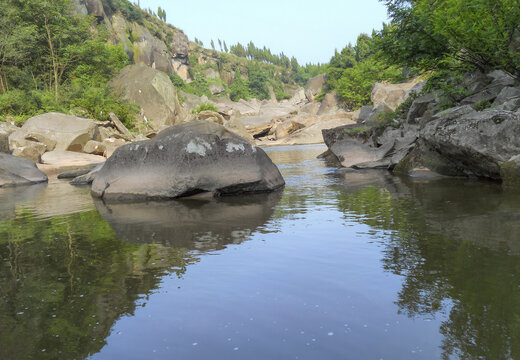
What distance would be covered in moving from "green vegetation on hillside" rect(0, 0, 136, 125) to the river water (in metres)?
27.9

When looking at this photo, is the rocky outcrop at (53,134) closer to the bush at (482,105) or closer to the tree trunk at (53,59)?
the tree trunk at (53,59)

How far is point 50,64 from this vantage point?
36.8 metres

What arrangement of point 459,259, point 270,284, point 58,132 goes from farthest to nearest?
point 58,132
point 459,259
point 270,284

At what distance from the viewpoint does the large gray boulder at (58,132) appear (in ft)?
73.9

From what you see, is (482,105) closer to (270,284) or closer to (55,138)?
(270,284)

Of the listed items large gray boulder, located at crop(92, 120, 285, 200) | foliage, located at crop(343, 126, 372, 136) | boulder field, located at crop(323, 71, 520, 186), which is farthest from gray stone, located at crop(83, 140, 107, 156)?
large gray boulder, located at crop(92, 120, 285, 200)

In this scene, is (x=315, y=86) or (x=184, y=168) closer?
(x=184, y=168)

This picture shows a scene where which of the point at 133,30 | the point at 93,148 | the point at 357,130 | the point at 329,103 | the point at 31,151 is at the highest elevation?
the point at 133,30

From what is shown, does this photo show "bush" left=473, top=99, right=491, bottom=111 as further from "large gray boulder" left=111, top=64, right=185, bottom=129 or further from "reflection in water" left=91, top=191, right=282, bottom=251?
"large gray boulder" left=111, top=64, right=185, bottom=129

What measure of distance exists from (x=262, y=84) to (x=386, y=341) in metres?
119

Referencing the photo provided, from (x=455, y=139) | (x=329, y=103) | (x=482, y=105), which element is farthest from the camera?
(x=329, y=103)

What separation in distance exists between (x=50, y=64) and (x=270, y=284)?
129 feet

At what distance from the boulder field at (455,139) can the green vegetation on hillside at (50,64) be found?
934 inches

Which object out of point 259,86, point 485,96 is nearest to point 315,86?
point 259,86
